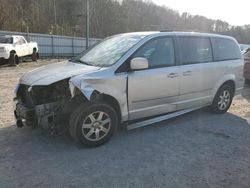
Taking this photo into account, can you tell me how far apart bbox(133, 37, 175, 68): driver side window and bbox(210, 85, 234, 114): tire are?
5.57 ft

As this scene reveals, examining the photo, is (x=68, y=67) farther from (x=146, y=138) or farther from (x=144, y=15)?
(x=144, y=15)

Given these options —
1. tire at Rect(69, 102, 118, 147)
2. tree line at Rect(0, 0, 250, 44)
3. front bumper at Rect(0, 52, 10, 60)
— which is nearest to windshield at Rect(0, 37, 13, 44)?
front bumper at Rect(0, 52, 10, 60)

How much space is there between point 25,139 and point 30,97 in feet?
2.34

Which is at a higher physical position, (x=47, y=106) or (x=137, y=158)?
(x=47, y=106)

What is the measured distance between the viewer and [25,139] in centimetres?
482

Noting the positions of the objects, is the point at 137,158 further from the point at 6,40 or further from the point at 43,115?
the point at 6,40

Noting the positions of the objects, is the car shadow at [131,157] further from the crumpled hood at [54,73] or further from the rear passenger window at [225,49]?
the rear passenger window at [225,49]

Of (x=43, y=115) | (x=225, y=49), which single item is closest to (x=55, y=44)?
(x=225, y=49)

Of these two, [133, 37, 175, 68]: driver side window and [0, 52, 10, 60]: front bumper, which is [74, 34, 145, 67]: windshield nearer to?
[133, 37, 175, 68]: driver side window

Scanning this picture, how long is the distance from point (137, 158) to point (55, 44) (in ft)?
76.6

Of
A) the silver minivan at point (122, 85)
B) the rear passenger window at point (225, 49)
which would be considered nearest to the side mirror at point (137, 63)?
the silver minivan at point (122, 85)

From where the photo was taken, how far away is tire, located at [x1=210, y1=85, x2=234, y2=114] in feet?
21.3

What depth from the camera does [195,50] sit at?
5863 millimetres

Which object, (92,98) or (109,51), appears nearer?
(92,98)
